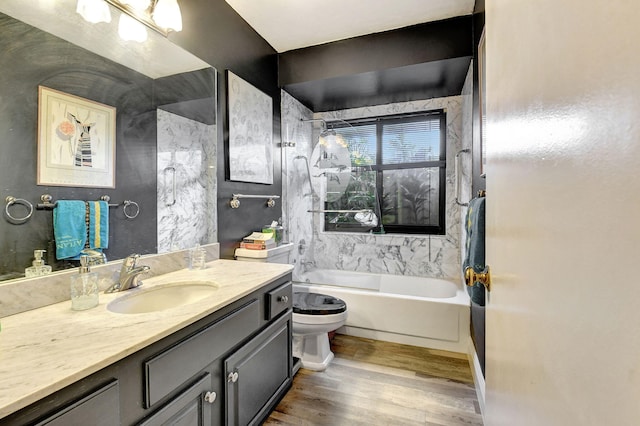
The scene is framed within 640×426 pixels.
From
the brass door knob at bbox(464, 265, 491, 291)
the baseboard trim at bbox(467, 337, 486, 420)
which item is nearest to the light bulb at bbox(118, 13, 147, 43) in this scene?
Result: the brass door knob at bbox(464, 265, 491, 291)

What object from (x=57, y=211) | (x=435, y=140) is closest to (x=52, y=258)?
(x=57, y=211)

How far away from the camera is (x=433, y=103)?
121 inches

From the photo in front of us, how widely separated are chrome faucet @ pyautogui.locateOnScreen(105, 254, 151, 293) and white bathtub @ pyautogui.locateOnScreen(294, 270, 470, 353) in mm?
1685

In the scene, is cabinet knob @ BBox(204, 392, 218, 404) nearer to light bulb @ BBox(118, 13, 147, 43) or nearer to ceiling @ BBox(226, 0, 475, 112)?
light bulb @ BBox(118, 13, 147, 43)

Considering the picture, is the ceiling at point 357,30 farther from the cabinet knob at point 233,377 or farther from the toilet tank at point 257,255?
the cabinet knob at point 233,377

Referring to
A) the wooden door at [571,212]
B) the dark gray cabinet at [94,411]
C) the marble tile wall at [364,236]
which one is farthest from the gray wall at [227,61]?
the wooden door at [571,212]

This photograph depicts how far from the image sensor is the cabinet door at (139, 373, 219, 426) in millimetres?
895

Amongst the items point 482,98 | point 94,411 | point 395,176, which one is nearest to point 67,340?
point 94,411

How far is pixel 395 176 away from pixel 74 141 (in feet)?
9.28

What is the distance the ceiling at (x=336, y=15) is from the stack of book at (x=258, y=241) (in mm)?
1674

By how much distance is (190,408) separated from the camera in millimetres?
1008

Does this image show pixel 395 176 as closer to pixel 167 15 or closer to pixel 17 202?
pixel 167 15

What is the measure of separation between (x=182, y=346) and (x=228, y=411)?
0.45m

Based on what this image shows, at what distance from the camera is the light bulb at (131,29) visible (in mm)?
1416
